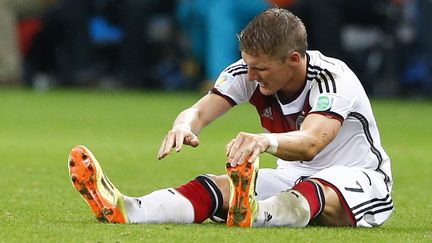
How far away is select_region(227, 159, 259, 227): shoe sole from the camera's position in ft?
20.3

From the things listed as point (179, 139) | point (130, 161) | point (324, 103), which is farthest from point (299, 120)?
point (130, 161)

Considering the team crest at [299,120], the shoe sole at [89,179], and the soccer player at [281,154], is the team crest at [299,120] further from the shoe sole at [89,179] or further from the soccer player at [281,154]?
the shoe sole at [89,179]

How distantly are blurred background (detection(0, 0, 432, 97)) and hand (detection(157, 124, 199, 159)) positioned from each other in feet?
40.7

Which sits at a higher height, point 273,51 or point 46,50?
point 273,51

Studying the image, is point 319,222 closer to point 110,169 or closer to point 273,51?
point 273,51

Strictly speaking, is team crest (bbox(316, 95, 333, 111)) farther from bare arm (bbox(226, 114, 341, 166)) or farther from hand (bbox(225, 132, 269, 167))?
hand (bbox(225, 132, 269, 167))

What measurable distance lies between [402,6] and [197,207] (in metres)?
14.3

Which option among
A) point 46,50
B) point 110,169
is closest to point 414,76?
point 46,50

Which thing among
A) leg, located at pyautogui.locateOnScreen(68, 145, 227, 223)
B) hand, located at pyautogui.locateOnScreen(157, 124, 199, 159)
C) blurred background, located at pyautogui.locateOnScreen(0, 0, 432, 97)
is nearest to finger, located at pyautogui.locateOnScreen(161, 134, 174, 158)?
hand, located at pyautogui.locateOnScreen(157, 124, 199, 159)

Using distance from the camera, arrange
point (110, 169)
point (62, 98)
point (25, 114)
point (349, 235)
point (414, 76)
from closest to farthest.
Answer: point (349, 235) < point (110, 169) < point (25, 114) < point (62, 98) < point (414, 76)

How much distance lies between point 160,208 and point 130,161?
449 cm

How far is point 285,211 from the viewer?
6562 millimetres

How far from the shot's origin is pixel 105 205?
21.1 feet

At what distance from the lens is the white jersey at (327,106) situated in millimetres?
6723
